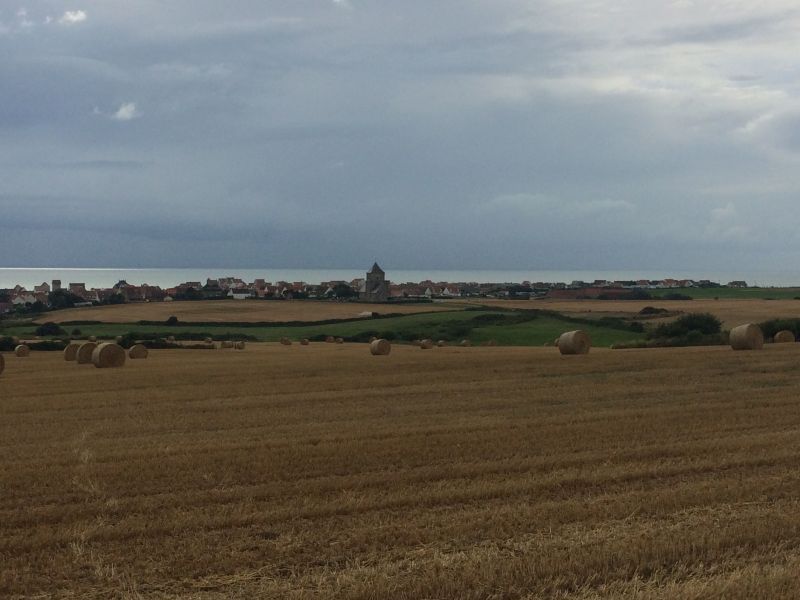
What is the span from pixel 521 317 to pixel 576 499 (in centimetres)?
5619

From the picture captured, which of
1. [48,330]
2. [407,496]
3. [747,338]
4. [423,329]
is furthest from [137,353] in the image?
[407,496]

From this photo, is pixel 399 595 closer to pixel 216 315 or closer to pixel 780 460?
pixel 780 460

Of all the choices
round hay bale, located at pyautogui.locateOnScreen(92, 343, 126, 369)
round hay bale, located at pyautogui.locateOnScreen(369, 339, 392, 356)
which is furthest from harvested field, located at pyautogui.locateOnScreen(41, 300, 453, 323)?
round hay bale, located at pyautogui.locateOnScreen(92, 343, 126, 369)

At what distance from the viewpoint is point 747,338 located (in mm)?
28203

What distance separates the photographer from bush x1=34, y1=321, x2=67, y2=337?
192 feet

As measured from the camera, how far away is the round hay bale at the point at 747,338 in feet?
Answer: 92.6

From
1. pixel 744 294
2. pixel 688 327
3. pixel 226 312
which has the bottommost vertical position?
pixel 688 327

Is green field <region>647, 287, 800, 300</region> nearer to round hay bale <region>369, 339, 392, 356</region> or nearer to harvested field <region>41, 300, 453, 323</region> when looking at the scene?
harvested field <region>41, 300, 453, 323</region>

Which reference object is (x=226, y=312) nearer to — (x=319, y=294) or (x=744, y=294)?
(x=319, y=294)

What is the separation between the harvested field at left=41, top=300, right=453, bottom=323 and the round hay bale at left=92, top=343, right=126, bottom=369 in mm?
38799

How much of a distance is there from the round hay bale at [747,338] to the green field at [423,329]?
1857 centimetres

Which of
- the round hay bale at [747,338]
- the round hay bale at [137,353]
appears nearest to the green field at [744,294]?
the round hay bale at [747,338]

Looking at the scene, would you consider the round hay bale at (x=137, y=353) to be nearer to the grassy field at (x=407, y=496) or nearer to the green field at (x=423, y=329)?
the grassy field at (x=407, y=496)

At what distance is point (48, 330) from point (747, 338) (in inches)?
1934
